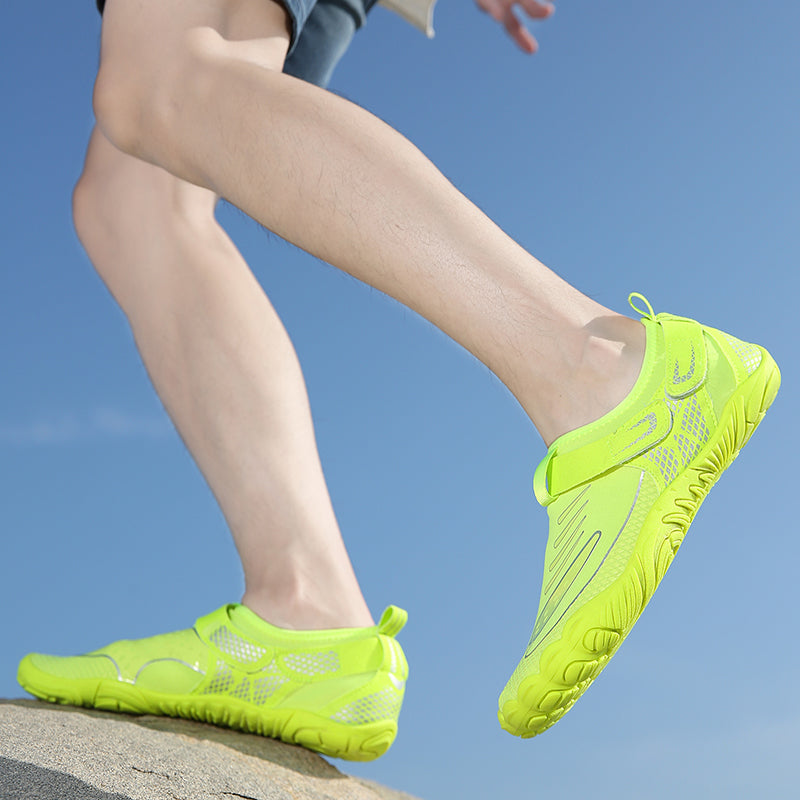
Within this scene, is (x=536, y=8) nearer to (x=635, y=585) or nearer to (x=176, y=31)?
(x=176, y=31)

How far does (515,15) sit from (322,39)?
855 mm

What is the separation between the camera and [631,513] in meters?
0.96

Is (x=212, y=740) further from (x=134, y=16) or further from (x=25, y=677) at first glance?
(x=134, y=16)

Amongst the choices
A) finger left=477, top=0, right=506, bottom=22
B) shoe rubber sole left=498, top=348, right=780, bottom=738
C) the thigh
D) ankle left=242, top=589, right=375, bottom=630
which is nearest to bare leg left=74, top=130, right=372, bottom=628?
ankle left=242, top=589, right=375, bottom=630

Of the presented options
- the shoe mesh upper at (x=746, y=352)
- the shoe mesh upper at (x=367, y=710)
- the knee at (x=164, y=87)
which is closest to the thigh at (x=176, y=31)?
the knee at (x=164, y=87)

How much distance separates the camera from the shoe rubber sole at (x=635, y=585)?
3.05 feet

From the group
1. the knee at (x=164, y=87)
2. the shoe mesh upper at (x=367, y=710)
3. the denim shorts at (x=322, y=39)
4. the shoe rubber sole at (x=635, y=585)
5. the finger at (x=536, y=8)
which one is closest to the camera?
the shoe rubber sole at (x=635, y=585)

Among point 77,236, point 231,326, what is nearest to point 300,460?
point 231,326

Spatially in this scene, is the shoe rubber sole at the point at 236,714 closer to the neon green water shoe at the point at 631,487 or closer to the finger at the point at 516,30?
the neon green water shoe at the point at 631,487

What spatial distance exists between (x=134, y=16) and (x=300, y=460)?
71cm

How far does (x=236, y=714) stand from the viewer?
4.67 ft

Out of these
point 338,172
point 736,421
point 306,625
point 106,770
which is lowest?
point 106,770

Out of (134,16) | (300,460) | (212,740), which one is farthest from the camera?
(300,460)

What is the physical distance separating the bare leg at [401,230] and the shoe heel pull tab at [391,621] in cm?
51
